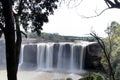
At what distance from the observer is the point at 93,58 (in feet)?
151

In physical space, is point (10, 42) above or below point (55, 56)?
above

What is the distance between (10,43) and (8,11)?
0.93 m

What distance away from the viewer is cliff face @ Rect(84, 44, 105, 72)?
44.8 m

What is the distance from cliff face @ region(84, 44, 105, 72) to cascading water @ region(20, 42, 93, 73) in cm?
104

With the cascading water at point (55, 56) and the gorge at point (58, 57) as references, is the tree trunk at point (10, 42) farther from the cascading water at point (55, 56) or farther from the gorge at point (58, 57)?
the cascading water at point (55, 56)

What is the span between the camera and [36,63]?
4919 centimetres

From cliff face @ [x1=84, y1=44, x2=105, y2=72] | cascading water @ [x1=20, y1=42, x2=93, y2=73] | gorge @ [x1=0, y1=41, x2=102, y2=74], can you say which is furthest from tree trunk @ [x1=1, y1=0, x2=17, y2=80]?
cascading water @ [x1=20, y1=42, x2=93, y2=73]

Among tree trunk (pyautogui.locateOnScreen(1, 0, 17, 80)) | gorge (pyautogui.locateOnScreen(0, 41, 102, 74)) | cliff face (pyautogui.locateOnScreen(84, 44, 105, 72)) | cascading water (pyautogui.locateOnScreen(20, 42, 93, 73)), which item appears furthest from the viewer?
cascading water (pyautogui.locateOnScreen(20, 42, 93, 73))

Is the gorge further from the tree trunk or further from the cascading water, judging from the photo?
the tree trunk

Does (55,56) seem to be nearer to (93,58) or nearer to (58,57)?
A: (58,57)

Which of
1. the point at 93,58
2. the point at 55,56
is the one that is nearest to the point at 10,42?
the point at 93,58

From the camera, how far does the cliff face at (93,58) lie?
44787 mm

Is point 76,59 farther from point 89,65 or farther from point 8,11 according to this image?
point 8,11

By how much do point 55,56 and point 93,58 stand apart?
21.4 feet
